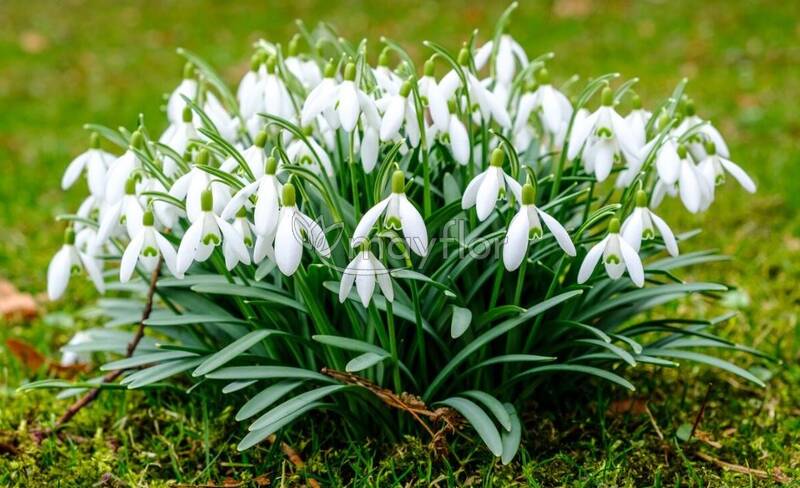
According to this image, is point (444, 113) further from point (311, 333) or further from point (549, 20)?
point (549, 20)

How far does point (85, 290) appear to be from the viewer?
306 centimetres

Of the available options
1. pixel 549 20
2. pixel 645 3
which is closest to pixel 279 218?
pixel 549 20

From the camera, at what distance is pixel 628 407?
2145 millimetres

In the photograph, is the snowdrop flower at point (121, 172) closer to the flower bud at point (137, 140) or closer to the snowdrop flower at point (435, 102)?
the flower bud at point (137, 140)

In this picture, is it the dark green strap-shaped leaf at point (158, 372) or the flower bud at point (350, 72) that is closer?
the flower bud at point (350, 72)

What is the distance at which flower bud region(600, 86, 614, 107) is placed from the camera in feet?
5.79

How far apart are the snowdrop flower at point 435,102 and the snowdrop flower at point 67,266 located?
0.83m

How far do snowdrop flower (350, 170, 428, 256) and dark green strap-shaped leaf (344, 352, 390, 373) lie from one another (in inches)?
10.0

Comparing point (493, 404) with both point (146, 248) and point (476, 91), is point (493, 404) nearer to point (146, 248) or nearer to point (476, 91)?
point (476, 91)

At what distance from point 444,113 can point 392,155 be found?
0.18 metres

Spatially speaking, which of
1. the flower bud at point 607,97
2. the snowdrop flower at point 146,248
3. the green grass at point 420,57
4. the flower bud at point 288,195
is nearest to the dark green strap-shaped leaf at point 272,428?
the green grass at point 420,57

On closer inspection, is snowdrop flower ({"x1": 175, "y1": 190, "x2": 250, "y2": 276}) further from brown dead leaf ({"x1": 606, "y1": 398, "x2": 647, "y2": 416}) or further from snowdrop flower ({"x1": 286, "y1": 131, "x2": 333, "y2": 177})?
brown dead leaf ({"x1": 606, "y1": 398, "x2": 647, "y2": 416})

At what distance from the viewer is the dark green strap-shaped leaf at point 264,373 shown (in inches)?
69.4

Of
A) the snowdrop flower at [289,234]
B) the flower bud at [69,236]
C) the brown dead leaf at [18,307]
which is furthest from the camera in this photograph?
the brown dead leaf at [18,307]
